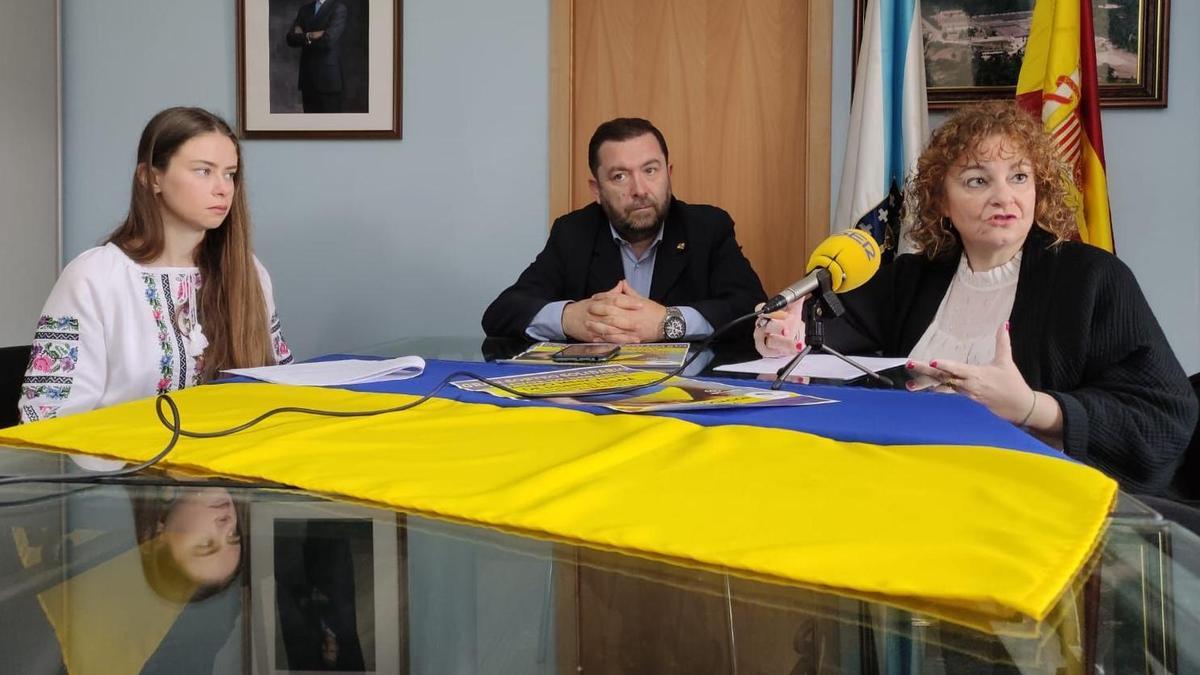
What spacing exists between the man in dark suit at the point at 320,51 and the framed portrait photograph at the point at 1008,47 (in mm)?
1742

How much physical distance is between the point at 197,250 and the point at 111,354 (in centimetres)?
30

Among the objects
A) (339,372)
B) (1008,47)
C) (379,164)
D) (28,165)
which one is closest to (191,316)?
(339,372)

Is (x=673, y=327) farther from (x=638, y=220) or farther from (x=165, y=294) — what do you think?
(x=165, y=294)

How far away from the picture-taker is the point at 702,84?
3219 mm

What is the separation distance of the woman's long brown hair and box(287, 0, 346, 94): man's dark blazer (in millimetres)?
1556

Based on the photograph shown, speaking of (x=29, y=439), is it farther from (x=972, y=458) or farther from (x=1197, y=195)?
(x=1197, y=195)

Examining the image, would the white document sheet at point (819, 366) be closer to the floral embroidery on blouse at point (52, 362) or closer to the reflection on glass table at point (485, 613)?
the reflection on glass table at point (485, 613)

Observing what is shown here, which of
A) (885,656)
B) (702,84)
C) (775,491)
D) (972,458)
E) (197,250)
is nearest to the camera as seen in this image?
(885,656)

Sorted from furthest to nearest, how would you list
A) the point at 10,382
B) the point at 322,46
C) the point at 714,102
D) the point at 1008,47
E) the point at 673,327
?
the point at 322,46 → the point at 714,102 → the point at 1008,47 → the point at 673,327 → the point at 10,382

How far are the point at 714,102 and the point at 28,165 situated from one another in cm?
239

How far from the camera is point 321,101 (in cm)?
343

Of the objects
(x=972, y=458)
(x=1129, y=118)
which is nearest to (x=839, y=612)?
(x=972, y=458)

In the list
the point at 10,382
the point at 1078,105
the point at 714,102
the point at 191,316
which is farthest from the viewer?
the point at 714,102

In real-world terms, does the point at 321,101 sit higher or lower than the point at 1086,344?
higher
